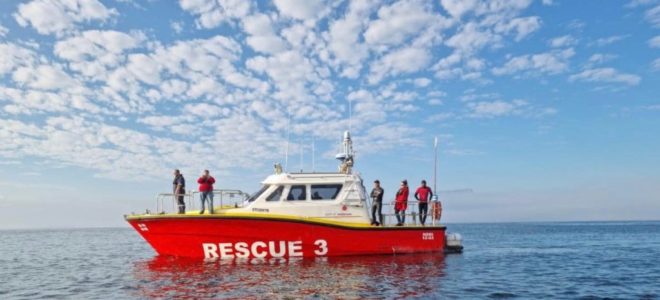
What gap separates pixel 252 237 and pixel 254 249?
0.34 metres

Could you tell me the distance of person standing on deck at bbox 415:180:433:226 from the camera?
14516 mm

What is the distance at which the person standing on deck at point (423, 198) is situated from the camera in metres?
14.5

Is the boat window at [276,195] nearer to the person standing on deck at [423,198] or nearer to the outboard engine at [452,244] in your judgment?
the person standing on deck at [423,198]

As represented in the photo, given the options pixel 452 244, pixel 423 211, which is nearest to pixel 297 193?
pixel 423 211

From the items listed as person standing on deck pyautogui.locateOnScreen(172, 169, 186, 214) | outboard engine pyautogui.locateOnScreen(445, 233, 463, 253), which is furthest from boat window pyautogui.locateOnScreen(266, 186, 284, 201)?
outboard engine pyautogui.locateOnScreen(445, 233, 463, 253)

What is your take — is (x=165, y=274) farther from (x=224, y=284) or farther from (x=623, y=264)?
(x=623, y=264)

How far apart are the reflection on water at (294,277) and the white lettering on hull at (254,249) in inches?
7.9

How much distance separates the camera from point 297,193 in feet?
44.0

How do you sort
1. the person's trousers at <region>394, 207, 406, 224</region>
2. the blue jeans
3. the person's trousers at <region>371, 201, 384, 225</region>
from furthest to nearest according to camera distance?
the person's trousers at <region>394, 207, 406, 224</region> < the person's trousers at <region>371, 201, 384, 225</region> < the blue jeans

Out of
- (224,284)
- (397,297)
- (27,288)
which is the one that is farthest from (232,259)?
(397,297)

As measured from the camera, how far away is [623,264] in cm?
1451

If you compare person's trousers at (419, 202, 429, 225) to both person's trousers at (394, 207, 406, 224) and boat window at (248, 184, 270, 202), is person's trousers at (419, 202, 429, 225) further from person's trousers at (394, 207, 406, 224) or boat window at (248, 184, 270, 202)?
boat window at (248, 184, 270, 202)

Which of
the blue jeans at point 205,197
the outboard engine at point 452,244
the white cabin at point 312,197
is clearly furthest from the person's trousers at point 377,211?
the blue jeans at point 205,197

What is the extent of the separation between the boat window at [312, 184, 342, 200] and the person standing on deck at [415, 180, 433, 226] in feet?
9.23
